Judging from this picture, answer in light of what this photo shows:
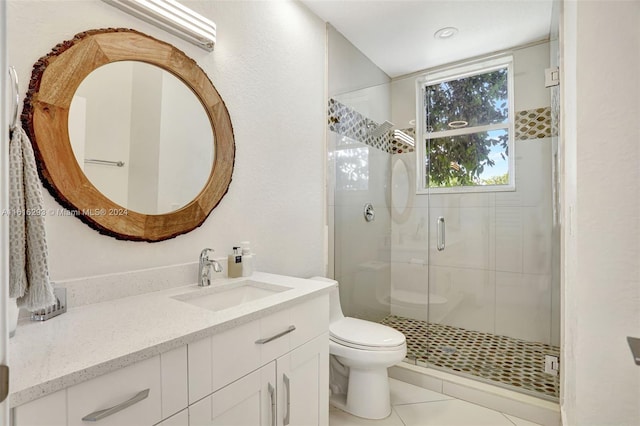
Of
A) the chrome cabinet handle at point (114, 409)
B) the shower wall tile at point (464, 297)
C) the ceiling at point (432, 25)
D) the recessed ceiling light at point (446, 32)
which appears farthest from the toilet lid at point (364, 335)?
the recessed ceiling light at point (446, 32)

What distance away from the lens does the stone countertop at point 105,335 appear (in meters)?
0.65

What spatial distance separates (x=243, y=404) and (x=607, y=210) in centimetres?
139

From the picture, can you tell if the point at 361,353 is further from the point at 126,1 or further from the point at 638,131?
the point at 126,1

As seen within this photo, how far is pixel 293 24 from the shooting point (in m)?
2.09

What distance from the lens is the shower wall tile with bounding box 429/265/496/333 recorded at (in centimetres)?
279

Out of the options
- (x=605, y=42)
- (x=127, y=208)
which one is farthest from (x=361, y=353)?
(x=605, y=42)

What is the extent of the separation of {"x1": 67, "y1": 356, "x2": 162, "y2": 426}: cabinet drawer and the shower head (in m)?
2.49

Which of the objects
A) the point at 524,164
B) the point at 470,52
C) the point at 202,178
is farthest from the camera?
the point at 470,52

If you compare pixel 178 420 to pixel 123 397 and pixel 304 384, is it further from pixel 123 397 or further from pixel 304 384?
pixel 304 384

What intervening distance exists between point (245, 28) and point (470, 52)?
83.0 inches

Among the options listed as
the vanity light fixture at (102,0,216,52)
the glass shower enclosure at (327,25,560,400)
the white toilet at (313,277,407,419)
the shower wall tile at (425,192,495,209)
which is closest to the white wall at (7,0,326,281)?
the vanity light fixture at (102,0,216,52)

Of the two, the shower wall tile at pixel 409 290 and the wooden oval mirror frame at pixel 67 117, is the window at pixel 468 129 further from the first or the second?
the wooden oval mirror frame at pixel 67 117

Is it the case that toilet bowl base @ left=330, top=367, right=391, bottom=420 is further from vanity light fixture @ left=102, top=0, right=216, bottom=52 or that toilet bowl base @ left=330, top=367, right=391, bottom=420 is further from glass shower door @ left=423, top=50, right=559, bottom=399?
vanity light fixture @ left=102, top=0, right=216, bottom=52

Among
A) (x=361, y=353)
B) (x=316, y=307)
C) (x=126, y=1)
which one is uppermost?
(x=126, y=1)
